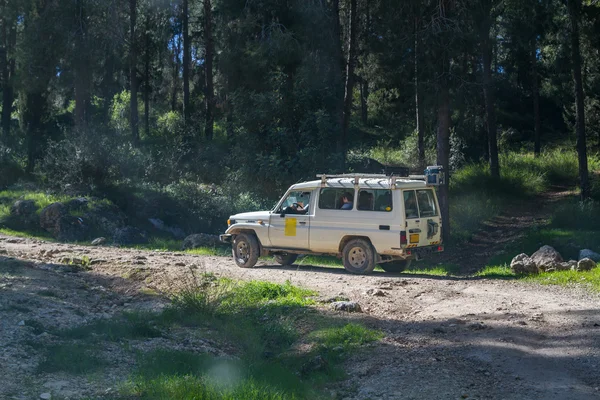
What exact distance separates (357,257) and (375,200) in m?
1.39

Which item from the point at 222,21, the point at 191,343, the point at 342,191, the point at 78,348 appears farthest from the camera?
the point at 222,21

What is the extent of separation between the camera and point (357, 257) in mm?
15289

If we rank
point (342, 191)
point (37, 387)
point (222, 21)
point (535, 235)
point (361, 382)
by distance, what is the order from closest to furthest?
point (37, 387)
point (361, 382)
point (342, 191)
point (535, 235)
point (222, 21)

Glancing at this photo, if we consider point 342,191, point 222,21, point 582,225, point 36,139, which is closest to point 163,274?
point 342,191

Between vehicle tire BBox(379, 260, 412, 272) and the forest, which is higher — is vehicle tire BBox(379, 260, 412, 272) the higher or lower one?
the lower one

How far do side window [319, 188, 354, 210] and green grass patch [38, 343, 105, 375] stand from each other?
783 cm

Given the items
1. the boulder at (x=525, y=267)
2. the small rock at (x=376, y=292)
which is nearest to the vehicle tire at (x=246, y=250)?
the small rock at (x=376, y=292)

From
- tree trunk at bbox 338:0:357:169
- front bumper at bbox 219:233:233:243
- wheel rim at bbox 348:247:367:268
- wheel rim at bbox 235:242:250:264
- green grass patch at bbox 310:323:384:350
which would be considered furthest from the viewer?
tree trunk at bbox 338:0:357:169

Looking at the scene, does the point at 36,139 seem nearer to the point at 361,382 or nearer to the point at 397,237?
the point at 397,237

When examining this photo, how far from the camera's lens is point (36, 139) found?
34.9 metres

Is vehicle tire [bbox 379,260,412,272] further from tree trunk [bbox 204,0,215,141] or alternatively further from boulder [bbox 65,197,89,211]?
tree trunk [bbox 204,0,215,141]

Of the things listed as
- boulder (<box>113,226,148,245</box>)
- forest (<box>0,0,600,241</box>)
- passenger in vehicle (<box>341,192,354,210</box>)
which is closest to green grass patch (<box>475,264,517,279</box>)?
passenger in vehicle (<box>341,192,354,210</box>)

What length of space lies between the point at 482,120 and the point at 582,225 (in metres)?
17.9

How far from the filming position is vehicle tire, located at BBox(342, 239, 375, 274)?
15.0 metres
